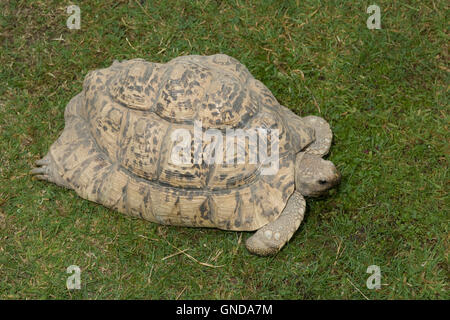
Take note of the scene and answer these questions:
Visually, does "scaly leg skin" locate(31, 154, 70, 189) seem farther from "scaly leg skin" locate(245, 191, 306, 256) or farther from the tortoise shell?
"scaly leg skin" locate(245, 191, 306, 256)

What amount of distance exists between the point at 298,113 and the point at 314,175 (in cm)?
102

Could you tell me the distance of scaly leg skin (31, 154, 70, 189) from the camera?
428 cm

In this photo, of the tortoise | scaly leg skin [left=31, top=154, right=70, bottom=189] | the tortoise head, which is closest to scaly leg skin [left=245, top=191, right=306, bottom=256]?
the tortoise

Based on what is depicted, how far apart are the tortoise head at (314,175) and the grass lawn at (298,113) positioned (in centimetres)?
35

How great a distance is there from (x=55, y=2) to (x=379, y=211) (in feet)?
14.4

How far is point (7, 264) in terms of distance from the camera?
13.8 feet

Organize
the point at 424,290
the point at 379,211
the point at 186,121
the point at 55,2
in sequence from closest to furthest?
1. the point at 186,121
2. the point at 424,290
3. the point at 379,211
4. the point at 55,2

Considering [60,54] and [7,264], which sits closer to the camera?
[7,264]

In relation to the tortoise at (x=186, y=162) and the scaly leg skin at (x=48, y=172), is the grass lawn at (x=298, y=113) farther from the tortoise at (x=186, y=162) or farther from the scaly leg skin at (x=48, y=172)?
the tortoise at (x=186, y=162)

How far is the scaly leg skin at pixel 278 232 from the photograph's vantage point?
399 cm

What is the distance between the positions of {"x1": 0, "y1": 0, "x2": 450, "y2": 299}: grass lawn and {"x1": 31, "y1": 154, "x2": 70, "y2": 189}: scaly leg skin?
149 millimetres

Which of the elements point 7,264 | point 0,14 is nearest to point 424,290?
point 7,264

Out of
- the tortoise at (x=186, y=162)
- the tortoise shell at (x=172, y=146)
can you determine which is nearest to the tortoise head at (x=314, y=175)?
the tortoise at (x=186, y=162)

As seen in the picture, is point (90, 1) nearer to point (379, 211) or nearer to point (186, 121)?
point (186, 121)
